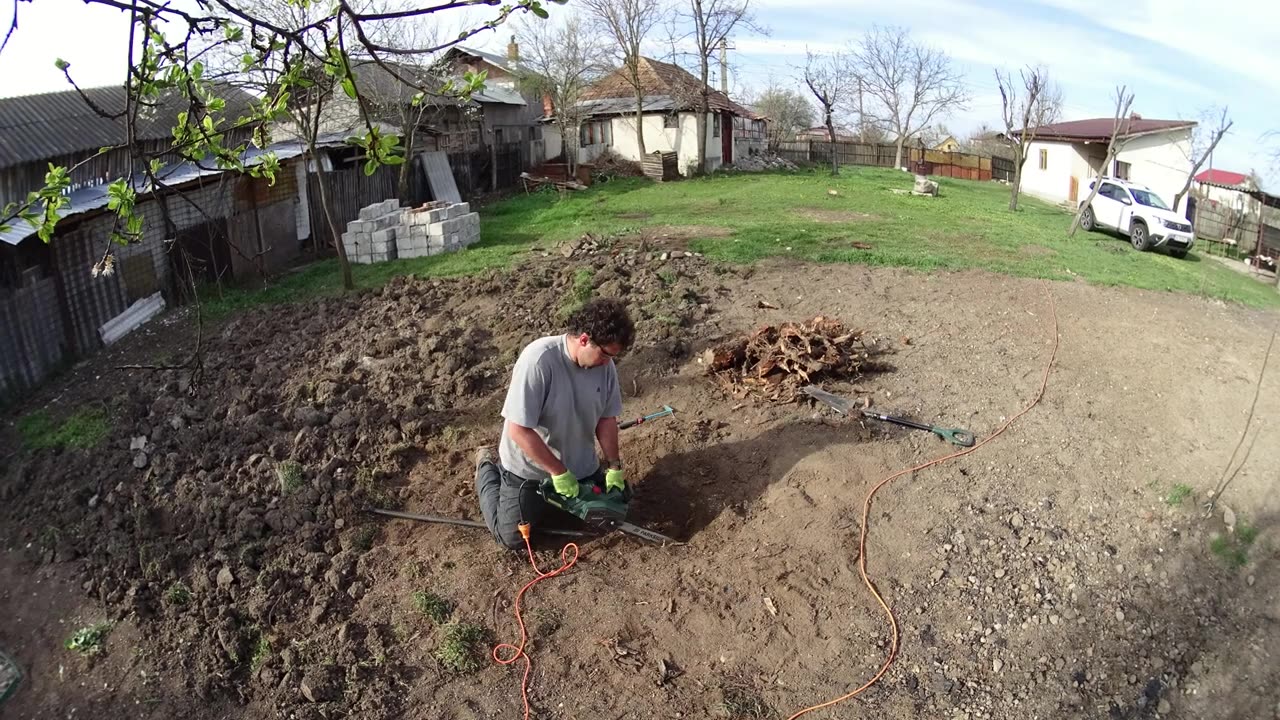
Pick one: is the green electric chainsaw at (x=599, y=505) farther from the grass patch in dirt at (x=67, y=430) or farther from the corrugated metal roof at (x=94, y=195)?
the grass patch in dirt at (x=67, y=430)

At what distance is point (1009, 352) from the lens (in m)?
7.14

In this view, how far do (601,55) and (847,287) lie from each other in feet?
76.6

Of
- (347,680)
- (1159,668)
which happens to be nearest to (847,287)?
(1159,668)

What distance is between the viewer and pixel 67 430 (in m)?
6.94

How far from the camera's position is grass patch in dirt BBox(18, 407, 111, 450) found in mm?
6723

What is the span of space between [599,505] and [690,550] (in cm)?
61

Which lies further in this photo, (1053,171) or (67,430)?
(1053,171)

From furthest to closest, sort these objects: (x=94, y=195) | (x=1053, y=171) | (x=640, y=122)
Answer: (x=1053, y=171) < (x=640, y=122) < (x=94, y=195)

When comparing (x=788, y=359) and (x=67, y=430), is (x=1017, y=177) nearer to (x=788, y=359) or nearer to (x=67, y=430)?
(x=788, y=359)

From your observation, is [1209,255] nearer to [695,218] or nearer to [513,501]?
[695,218]

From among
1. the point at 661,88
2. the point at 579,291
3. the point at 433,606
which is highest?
the point at 661,88

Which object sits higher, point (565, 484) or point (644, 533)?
point (565, 484)

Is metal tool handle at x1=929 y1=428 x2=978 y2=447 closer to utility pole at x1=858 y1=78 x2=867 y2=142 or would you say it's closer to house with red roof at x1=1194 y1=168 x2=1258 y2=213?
house with red roof at x1=1194 y1=168 x2=1258 y2=213

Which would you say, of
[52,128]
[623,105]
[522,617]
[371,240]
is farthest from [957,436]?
[623,105]
